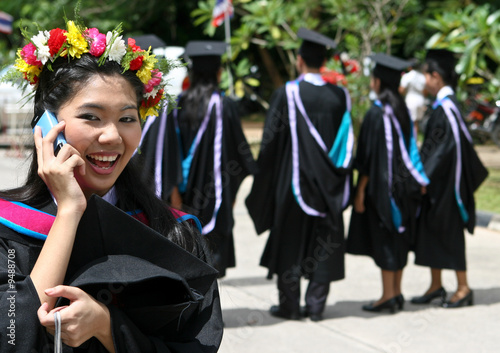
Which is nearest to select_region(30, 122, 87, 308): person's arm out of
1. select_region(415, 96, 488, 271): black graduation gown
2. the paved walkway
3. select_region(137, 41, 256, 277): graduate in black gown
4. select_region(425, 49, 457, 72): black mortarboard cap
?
the paved walkway

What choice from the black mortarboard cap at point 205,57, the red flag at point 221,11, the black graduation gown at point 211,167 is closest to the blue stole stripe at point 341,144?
the black graduation gown at point 211,167

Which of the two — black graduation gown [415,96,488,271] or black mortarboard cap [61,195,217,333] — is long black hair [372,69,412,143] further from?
black mortarboard cap [61,195,217,333]

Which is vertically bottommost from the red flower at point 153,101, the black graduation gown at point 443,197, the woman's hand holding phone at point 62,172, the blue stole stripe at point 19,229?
the black graduation gown at point 443,197

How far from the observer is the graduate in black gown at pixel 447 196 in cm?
577

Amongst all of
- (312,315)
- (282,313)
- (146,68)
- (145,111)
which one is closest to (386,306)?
(312,315)

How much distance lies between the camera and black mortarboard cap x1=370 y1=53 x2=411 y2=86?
566cm

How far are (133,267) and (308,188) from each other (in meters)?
3.82

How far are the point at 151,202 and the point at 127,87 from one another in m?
0.33

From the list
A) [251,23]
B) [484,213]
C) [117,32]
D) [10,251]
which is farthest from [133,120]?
[251,23]

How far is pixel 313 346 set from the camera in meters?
4.87

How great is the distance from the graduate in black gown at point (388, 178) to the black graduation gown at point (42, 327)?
3788 mm

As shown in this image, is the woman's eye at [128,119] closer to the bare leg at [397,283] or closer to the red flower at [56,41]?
the red flower at [56,41]

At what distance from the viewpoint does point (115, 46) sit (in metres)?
2.03

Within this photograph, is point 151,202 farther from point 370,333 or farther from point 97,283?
point 370,333
